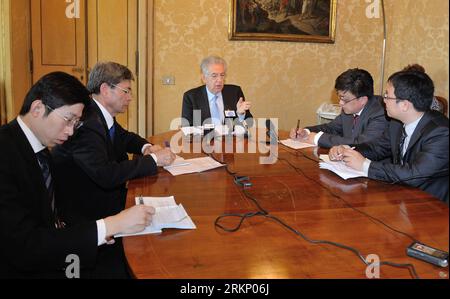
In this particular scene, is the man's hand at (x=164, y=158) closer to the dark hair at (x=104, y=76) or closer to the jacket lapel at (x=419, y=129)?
the dark hair at (x=104, y=76)

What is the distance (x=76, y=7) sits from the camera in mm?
5633

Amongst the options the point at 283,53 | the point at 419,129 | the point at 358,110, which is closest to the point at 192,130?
the point at 358,110

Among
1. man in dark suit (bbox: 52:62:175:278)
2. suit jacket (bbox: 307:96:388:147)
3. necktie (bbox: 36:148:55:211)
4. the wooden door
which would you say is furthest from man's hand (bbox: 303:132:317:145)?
the wooden door

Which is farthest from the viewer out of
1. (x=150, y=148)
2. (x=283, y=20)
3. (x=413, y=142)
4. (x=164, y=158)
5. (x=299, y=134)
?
(x=283, y=20)

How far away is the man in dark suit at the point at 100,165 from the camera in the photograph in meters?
2.28

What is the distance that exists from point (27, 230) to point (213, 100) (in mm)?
2970

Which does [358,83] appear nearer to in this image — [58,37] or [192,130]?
[192,130]

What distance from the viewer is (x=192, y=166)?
2721 millimetres

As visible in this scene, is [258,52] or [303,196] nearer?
[303,196]

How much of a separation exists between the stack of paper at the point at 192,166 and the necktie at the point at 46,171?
2.63 feet

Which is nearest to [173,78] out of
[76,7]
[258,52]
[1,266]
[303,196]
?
[258,52]

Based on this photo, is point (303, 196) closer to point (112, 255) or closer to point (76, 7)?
point (112, 255)

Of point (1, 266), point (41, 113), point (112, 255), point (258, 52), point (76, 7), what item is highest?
point (76, 7)
